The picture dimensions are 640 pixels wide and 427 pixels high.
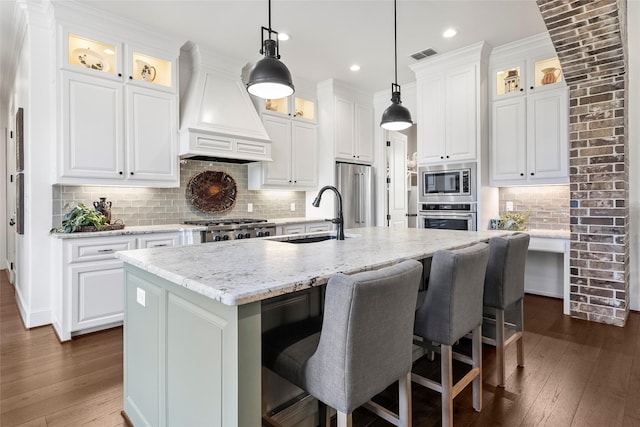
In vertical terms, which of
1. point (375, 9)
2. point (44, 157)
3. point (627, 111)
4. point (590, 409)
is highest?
point (375, 9)

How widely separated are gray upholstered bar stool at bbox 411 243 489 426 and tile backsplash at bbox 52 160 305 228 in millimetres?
3288

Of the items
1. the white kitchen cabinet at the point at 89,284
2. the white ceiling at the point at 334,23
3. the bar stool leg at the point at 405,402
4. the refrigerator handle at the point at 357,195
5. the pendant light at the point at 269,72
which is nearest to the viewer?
the bar stool leg at the point at 405,402

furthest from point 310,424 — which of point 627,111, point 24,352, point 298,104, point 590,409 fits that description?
point 298,104

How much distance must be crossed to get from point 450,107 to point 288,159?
7.43 ft

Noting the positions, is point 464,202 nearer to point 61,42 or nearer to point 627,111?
point 627,111

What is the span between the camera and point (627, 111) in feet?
11.1

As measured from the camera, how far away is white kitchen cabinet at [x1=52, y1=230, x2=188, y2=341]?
295 centimetres

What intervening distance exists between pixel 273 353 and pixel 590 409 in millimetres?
1851

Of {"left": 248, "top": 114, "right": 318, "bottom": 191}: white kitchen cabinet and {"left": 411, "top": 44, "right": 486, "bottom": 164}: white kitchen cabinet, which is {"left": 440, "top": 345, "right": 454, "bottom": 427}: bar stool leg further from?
{"left": 248, "top": 114, "right": 318, "bottom": 191}: white kitchen cabinet

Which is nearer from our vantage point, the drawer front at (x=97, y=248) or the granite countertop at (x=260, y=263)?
the granite countertop at (x=260, y=263)

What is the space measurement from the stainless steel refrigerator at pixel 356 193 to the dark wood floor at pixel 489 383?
2837 millimetres

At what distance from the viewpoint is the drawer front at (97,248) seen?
297 cm

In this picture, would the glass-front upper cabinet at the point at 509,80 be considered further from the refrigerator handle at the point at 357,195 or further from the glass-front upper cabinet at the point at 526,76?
the refrigerator handle at the point at 357,195

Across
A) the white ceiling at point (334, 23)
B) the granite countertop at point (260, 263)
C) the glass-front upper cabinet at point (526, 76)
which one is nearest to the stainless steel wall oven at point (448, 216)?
the glass-front upper cabinet at point (526, 76)
